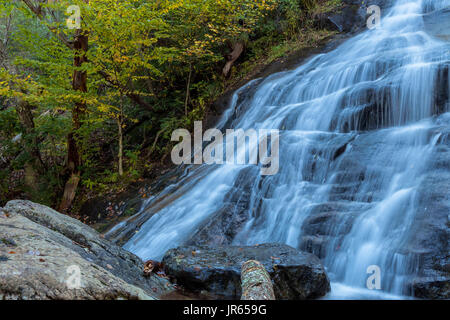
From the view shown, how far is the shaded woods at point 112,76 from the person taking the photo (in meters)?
7.93

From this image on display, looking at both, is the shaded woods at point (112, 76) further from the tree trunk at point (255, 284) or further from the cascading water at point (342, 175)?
the tree trunk at point (255, 284)

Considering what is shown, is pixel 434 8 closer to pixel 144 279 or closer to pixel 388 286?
pixel 388 286

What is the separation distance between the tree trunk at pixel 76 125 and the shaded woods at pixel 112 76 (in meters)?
0.03

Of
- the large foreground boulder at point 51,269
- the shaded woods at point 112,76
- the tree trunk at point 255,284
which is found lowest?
the tree trunk at point 255,284

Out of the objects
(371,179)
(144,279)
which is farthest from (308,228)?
(144,279)

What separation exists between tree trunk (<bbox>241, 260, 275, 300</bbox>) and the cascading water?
1338 mm

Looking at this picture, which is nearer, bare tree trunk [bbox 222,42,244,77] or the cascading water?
the cascading water

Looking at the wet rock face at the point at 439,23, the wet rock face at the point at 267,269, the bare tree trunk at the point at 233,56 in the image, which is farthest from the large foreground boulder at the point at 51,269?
the bare tree trunk at the point at 233,56

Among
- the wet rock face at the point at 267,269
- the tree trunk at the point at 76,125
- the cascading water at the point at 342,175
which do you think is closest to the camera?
the wet rock face at the point at 267,269

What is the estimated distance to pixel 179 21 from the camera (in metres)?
10.0

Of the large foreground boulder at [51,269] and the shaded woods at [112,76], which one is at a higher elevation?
the shaded woods at [112,76]

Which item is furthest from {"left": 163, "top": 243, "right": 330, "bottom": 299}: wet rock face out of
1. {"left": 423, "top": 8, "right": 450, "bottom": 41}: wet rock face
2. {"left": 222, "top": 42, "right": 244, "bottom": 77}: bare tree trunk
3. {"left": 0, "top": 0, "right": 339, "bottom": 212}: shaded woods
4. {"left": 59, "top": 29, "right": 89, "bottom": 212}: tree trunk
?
{"left": 222, "top": 42, "right": 244, "bottom": 77}: bare tree trunk

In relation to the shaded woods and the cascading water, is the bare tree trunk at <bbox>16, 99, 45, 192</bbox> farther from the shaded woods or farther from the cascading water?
the cascading water

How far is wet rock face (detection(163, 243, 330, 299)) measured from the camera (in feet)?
12.4
